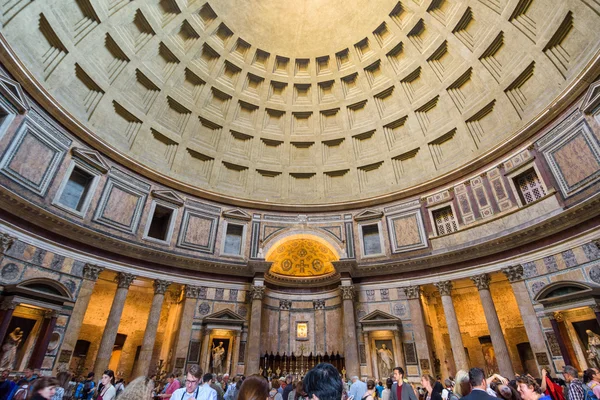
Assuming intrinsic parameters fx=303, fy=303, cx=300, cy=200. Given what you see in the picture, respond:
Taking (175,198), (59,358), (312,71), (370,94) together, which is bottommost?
(59,358)

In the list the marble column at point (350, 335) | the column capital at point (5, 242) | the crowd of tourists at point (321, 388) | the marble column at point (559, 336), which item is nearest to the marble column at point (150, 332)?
the column capital at point (5, 242)

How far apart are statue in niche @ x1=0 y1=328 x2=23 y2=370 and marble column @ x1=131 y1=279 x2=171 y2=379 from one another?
16.5 ft

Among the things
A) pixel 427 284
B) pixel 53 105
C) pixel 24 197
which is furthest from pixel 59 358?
pixel 427 284

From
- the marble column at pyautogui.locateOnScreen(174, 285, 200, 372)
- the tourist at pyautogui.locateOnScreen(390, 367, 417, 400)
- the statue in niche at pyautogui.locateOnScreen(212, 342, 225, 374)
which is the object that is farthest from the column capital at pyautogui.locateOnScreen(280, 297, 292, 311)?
the tourist at pyautogui.locateOnScreen(390, 367, 417, 400)

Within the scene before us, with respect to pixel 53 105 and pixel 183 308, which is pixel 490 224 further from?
pixel 53 105

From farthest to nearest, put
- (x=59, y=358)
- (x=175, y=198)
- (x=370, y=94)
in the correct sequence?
(x=370, y=94)
(x=175, y=198)
(x=59, y=358)

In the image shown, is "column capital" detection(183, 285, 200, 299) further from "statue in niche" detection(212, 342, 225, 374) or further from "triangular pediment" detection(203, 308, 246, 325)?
"statue in niche" detection(212, 342, 225, 374)

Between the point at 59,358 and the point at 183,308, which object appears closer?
the point at 59,358

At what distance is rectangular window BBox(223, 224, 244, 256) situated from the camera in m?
20.9

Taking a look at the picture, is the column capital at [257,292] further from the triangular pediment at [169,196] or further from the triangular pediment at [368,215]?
the triangular pediment at [368,215]

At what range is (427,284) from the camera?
18.1m

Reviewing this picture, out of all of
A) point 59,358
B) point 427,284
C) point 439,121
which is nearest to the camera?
point 59,358

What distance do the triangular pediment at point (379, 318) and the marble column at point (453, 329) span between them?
2.69 meters

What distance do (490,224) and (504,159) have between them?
3840 millimetres
